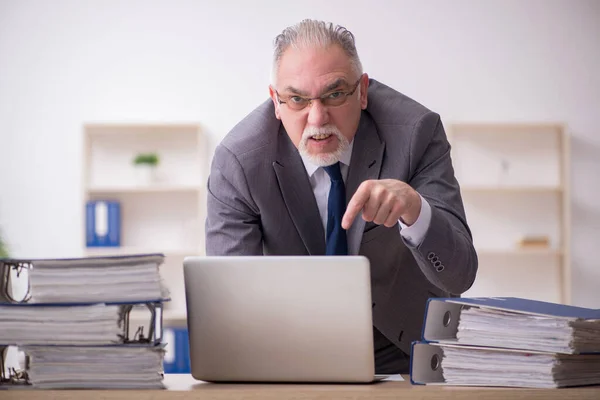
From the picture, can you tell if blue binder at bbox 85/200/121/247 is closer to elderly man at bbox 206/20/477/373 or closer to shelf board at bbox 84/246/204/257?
shelf board at bbox 84/246/204/257

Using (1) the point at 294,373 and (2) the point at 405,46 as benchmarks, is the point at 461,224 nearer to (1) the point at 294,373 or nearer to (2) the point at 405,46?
(1) the point at 294,373

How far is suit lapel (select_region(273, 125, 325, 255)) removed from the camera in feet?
6.43

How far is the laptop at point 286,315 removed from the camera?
4.06 feet

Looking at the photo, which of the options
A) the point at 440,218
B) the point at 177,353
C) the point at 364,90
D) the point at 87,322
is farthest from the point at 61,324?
the point at 177,353

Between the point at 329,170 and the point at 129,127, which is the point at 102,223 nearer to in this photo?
the point at 129,127

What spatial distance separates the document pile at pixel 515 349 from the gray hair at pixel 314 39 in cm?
84

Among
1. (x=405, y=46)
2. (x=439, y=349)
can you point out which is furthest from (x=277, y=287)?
(x=405, y=46)

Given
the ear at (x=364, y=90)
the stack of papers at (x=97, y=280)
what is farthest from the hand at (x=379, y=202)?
the ear at (x=364, y=90)

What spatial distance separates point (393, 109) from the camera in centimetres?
204

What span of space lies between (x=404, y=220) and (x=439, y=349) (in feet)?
0.99

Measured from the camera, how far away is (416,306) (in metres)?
1.95

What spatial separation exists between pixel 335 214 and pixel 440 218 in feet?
1.37

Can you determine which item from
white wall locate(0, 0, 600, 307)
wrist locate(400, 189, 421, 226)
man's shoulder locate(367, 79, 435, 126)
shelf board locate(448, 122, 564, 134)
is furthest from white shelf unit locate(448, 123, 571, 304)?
wrist locate(400, 189, 421, 226)

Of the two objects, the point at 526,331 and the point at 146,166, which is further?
the point at 146,166
